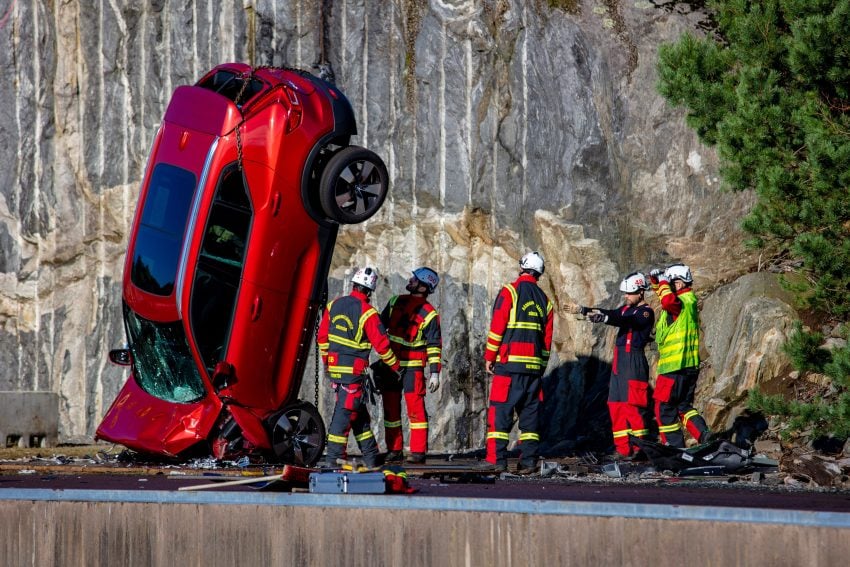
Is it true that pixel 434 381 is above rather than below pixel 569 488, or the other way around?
above

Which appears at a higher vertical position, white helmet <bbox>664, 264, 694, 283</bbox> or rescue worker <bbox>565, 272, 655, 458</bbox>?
white helmet <bbox>664, 264, 694, 283</bbox>

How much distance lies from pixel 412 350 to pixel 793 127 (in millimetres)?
3735

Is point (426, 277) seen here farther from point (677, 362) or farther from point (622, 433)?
point (677, 362)

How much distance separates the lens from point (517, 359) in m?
11.3

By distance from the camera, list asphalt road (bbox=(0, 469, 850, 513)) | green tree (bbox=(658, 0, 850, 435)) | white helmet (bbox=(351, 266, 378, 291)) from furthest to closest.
A: white helmet (bbox=(351, 266, 378, 291))
green tree (bbox=(658, 0, 850, 435))
asphalt road (bbox=(0, 469, 850, 513))

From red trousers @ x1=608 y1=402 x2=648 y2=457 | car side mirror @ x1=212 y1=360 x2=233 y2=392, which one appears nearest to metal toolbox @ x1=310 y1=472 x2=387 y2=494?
car side mirror @ x1=212 y1=360 x2=233 y2=392

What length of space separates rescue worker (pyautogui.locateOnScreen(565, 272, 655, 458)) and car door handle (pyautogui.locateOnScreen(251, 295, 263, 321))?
273 cm

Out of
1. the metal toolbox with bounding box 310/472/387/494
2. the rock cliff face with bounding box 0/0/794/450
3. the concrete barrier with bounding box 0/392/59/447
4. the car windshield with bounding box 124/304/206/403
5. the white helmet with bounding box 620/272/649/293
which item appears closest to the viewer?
the metal toolbox with bounding box 310/472/387/494

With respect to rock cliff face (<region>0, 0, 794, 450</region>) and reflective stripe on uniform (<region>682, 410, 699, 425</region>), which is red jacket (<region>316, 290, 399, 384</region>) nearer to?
reflective stripe on uniform (<region>682, 410, 699, 425</region>)

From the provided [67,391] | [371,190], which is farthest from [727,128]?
[67,391]

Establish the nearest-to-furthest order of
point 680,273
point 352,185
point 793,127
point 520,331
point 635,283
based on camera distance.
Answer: point 793,127 → point 352,185 → point 520,331 → point 680,273 → point 635,283

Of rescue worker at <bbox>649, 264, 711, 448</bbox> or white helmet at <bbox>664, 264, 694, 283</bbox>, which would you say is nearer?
rescue worker at <bbox>649, 264, 711, 448</bbox>

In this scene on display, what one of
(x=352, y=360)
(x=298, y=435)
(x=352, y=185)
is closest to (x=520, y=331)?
(x=352, y=360)

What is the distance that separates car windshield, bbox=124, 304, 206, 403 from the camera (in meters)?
10.8
